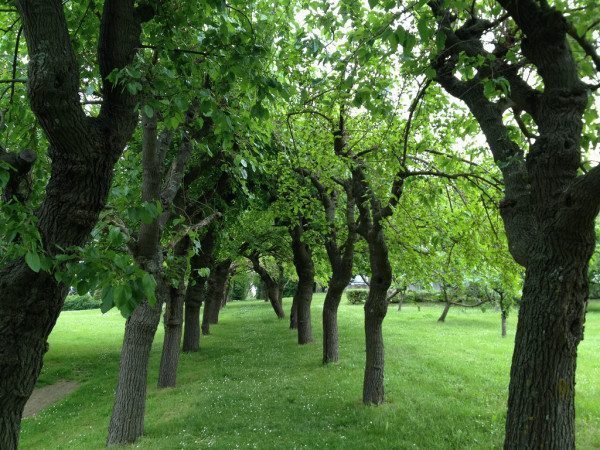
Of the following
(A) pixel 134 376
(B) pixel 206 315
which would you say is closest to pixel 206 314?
(B) pixel 206 315

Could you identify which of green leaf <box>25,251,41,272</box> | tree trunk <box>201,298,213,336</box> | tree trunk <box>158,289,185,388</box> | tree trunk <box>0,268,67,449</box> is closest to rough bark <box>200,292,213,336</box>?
tree trunk <box>201,298,213,336</box>

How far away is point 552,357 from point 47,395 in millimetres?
16693

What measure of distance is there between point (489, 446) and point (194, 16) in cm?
840

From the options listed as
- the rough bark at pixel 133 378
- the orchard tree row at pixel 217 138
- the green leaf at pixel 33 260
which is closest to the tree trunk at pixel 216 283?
the rough bark at pixel 133 378

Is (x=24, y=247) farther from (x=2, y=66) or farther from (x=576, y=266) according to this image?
(x=2, y=66)

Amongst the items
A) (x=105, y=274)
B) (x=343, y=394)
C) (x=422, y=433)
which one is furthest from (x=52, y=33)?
(x=343, y=394)

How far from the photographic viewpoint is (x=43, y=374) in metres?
18.2

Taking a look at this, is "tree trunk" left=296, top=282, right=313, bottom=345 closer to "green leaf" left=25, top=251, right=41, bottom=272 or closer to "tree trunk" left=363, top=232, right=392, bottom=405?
"tree trunk" left=363, top=232, right=392, bottom=405

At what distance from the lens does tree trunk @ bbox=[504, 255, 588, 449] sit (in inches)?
173

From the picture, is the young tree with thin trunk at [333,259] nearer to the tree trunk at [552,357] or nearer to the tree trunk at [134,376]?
the tree trunk at [134,376]

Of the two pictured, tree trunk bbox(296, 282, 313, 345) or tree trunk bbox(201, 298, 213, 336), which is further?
tree trunk bbox(201, 298, 213, 336)

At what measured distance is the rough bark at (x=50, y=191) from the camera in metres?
3.40

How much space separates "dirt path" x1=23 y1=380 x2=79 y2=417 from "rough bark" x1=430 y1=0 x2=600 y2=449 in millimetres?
14612

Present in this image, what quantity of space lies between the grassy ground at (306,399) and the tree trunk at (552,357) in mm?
4293
